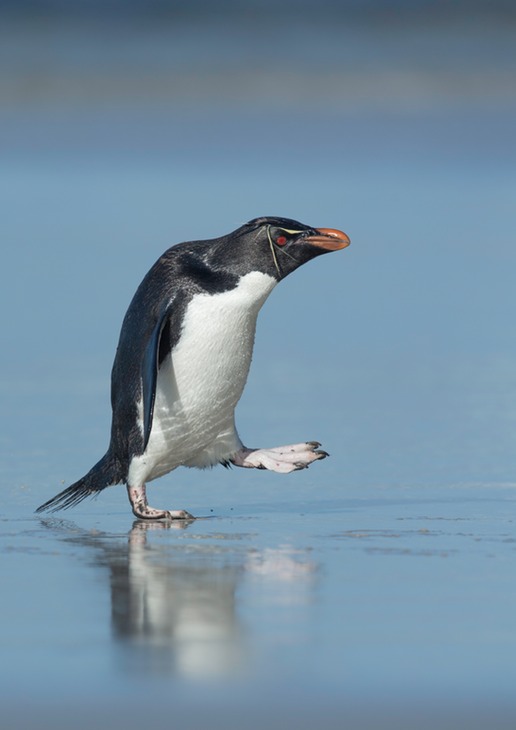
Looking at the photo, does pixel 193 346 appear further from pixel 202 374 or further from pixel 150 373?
pixel 150 373

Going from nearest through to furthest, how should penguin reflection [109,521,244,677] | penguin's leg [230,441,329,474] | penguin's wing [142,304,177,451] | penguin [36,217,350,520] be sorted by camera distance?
penguin reflection [109,521,244,677], penguin's wing [142,304,177,451], penguin [36,217,350,520], penguin's leg [230,441,329,474]

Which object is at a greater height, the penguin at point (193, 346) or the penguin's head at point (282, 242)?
the penguin's head at point (282, 242)

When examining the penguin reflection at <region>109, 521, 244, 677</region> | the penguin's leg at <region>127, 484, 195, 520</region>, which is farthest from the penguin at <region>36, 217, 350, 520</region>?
the penguin reflection at <region>109, 521, 244, 677</region>

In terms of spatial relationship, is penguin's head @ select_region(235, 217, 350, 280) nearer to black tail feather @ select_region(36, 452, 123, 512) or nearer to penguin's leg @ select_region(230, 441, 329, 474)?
penguin's leg @ select_region(230, 441, 329, 474)

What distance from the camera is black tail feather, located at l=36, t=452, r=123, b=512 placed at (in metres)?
4.67

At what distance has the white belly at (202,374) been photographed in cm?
452

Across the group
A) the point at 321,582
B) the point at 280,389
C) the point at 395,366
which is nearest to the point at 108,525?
the point at 321,582

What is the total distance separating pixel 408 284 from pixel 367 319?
1637 millimetres

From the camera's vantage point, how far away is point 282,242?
457 cm

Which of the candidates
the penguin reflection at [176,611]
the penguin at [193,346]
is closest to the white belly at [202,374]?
the penguin at [193,346]

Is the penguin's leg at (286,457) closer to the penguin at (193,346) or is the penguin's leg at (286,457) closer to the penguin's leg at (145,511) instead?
the penguin at (193,346)

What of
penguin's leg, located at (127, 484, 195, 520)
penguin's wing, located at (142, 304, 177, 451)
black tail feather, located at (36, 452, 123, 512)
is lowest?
penguin's leg, located at (127, 484, 195, 520)

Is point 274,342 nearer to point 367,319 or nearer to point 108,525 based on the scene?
point 367,319

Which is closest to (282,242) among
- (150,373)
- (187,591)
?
(150,373)
